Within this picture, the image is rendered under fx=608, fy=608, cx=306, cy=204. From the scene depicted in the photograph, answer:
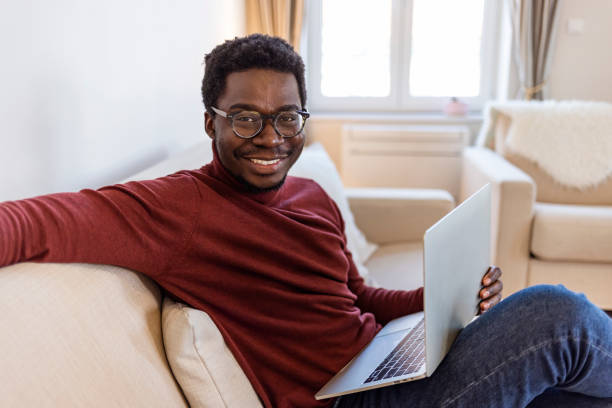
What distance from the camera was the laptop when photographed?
0.93 m

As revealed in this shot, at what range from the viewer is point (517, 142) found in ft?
9.65

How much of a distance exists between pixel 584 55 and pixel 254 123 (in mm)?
3141

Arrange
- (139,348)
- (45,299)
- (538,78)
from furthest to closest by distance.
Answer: (538,78) < (139,348) < (45,299)

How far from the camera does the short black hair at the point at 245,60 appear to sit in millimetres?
1104

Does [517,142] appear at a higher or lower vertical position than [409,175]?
higher

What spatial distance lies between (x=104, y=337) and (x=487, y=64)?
348 centimetres

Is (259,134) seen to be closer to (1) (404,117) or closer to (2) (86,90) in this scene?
(2) (86,90)

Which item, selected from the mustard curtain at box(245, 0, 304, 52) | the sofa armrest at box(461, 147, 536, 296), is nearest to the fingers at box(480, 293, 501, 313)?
the sofa armrest at box(461, 147, 536, 296)

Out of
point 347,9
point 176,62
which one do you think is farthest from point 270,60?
point 347,9

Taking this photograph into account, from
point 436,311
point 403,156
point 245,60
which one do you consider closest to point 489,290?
point 436,311

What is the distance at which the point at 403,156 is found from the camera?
3656mm

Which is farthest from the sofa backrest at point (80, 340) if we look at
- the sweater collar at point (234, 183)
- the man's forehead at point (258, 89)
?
the man's forehead at point (258, 89)

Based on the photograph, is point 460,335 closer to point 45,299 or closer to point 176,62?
point 45,299

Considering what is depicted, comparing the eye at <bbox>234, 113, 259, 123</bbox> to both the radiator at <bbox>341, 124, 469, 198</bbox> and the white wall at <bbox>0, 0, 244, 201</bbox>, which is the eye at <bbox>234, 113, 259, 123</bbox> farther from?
the radiator at <bbox>341, 124, 469, 198</bbox>
